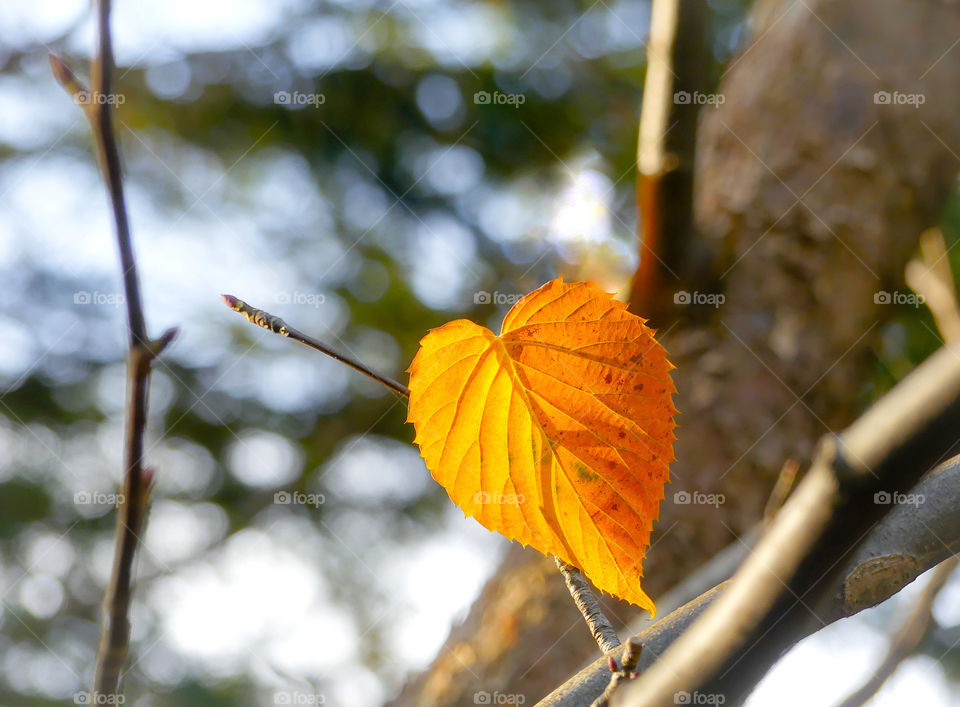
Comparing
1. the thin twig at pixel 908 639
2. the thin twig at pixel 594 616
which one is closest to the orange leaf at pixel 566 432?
the thin twig at pixel 594 616

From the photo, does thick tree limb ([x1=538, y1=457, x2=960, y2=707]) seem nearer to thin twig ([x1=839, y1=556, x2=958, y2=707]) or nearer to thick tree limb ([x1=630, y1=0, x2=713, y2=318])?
thin twig ([x1=839, y1=556, x2=958, y2=707])

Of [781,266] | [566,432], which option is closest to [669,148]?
[781,266]

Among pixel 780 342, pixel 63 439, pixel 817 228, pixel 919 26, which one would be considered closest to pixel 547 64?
pixel 919 26

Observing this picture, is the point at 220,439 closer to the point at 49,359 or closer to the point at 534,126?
the point at 49,359

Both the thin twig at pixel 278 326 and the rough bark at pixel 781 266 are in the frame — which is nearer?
the thin twig at pixel 278 326

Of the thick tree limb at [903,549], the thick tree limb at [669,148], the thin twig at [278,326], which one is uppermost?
the thick tree limb at [669,148]

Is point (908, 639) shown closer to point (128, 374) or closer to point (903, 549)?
point (903, 549)

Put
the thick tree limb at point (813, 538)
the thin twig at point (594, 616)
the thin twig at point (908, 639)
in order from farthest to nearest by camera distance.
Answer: the thin twig at point (908, 639) < the thin twig at point (594, 616) < the thick tree limb at point (813, 538)

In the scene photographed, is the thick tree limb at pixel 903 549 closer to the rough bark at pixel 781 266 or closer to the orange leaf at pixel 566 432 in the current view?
the orange leaf at pixel 566 432
